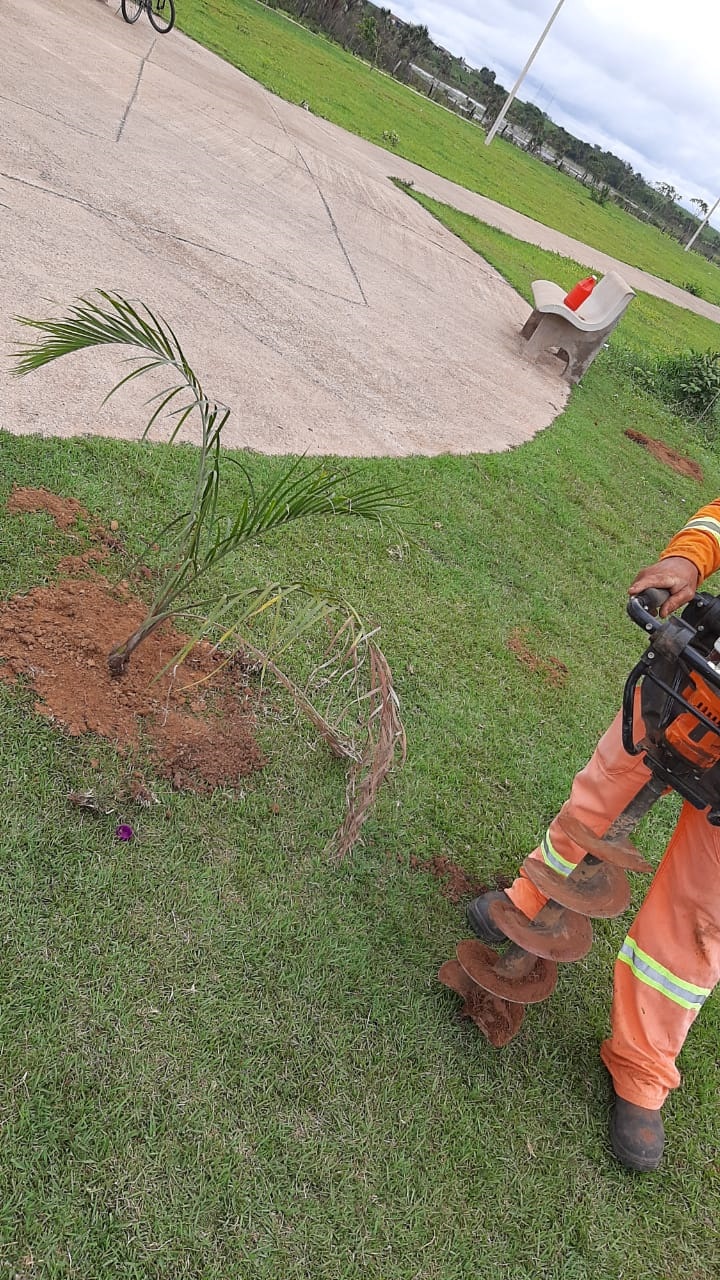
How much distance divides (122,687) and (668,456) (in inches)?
305

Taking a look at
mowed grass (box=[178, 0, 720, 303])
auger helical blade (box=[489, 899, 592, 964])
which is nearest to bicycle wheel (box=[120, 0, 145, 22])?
mowed grass (box=[178, 0, 720, 303])

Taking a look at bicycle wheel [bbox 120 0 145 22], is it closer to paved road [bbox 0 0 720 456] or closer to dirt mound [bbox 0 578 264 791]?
paved road [bbox 0 0 720 456]

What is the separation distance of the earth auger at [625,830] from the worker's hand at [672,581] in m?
0.04

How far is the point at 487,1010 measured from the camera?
7.91 ft

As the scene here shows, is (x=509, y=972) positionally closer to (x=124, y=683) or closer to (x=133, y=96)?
(x=124, y=683)

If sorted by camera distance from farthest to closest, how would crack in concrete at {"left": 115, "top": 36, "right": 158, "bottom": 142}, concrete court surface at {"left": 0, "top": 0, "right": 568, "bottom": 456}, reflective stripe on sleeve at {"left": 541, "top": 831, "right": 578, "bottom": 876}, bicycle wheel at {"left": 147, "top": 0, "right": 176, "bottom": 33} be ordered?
bicycle wheel at {"left": 147, "top": 0, "right": 176, "bottom": 33} → crack in concrete at {"left": 115, "top": 36, "right": 158, "bottom": 142} → concrete court surface at {"left": 0, "top": 0, "right": 568, "bottom": 456} → reflective stripe on sleeve at {"left": 541, "top": 831, "right": 578, "bottom": 876}

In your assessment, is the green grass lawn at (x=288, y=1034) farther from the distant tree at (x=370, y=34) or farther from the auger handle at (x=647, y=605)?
the distant tree at (x=370, y=34)

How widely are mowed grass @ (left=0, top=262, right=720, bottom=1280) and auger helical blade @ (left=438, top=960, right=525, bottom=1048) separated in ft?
0.21

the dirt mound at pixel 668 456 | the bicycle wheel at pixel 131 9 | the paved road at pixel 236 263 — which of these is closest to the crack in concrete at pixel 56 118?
the paved road at pixel 236 263

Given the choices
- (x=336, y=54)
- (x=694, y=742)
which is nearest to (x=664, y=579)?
(x=694, y=742)

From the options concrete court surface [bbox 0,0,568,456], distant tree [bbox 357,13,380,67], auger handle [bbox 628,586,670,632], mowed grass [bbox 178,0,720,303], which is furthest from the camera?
distant tree [bbox 357,13,380,67]

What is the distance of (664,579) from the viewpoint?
2.18 meters

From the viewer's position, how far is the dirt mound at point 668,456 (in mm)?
8602

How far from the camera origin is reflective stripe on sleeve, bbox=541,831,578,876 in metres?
2.54
